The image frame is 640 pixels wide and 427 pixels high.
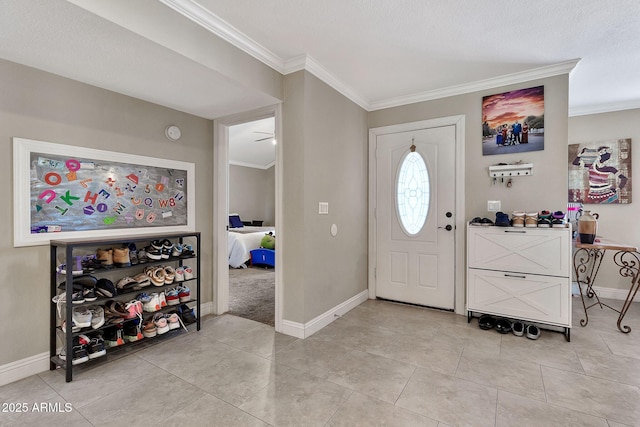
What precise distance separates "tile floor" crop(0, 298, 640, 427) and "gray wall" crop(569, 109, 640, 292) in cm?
139

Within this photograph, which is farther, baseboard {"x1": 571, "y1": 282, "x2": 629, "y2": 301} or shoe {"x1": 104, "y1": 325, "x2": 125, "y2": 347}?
baseboard {"x1": 571, "y1": 282, "x2": 629, "y2": 301}

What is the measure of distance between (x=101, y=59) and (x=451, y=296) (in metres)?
3.83

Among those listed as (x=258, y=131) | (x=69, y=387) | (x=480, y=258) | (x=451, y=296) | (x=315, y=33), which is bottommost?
(x=69, y=387)

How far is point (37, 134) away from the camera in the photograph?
2162mm

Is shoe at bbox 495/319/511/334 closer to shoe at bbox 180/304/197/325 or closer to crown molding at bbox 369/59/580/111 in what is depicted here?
crown molding at bbox 369/59/580/111

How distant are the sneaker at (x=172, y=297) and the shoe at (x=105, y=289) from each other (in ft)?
1.63

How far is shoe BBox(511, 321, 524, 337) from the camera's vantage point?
277cm

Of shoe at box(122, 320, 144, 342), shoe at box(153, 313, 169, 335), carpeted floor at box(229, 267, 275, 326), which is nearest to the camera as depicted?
shoe at box(122, 320, 144, 342)

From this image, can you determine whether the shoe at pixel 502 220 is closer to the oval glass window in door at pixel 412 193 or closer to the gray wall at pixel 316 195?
the oval glass window in door at pixel 412 193

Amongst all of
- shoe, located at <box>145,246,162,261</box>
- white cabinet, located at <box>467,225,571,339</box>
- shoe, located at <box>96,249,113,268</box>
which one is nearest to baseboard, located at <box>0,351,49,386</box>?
shoe, located at <box>96,249,113,268</box>

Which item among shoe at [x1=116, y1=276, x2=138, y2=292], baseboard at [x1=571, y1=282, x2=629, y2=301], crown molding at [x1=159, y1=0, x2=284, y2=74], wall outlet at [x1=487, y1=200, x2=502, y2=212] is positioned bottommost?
baseboard at [x1=571, y1=282, x2=629, y2=301]

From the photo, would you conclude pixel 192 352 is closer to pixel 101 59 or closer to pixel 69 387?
pixel 69 387

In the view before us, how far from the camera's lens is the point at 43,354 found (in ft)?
7.25

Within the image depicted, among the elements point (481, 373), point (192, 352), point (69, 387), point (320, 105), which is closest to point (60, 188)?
point (69, 387)
